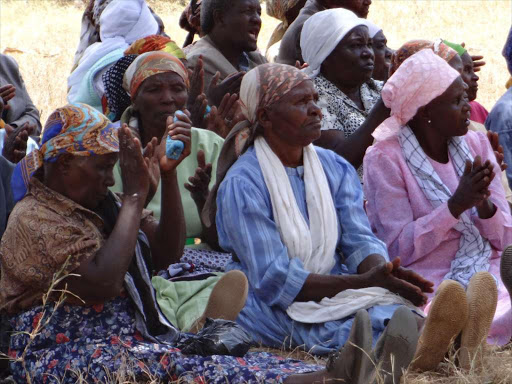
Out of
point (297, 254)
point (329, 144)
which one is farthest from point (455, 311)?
point (329, 144)

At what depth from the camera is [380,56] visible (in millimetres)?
7988

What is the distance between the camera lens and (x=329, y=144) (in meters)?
6.56

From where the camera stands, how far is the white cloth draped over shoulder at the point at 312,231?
4.93m

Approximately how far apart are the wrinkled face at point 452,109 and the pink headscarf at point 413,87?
0.12ft

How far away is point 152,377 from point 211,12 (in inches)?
174

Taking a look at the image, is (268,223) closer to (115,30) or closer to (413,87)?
(413,87)

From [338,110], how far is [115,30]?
3.00m

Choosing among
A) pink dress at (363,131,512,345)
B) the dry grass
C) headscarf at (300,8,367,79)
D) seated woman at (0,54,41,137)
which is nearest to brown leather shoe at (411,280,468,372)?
pink dress at (363,131,512,345)

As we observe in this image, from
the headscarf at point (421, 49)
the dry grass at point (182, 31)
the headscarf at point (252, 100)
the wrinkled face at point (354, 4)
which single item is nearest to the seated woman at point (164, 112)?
the headscarf at point (252, 100)

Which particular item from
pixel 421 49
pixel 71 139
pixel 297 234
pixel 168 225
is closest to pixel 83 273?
pixel 71 139

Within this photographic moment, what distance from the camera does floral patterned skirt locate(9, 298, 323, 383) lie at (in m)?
4.03

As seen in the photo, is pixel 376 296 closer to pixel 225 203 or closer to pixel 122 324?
pixel 225 203

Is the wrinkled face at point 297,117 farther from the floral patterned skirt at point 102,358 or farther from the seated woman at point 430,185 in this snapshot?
the floral patterned skirt at point 102,358

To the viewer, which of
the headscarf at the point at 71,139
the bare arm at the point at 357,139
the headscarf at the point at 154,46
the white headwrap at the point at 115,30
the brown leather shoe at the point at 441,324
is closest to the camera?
the headscarf at the point at 71,139
